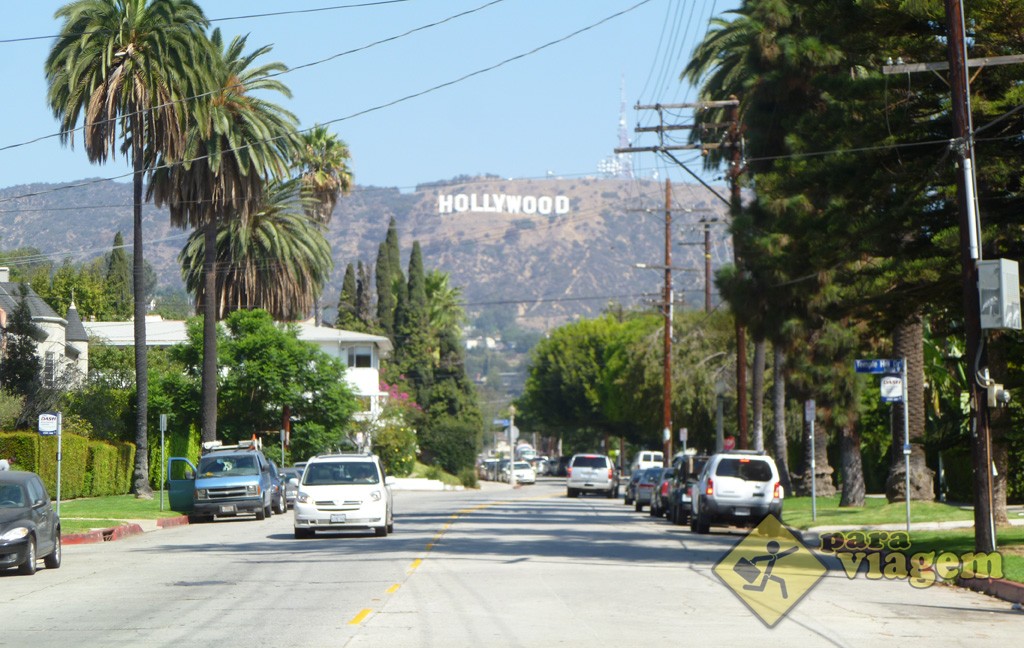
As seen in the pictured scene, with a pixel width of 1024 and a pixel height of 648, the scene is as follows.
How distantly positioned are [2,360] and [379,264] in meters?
48.7

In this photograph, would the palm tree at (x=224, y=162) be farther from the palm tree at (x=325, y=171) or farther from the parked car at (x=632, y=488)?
the palm tree at (x=325, y=171)

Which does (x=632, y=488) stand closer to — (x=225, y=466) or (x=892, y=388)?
(x=225, y=466)

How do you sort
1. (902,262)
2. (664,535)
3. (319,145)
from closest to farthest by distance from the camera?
(902,262), (664,535), (319,145)

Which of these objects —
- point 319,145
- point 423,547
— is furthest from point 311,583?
point 319,145

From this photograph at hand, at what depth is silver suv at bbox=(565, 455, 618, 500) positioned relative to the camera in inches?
2468

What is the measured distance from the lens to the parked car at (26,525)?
19781 millimetres

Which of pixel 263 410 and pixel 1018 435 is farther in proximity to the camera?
pixel 263 410

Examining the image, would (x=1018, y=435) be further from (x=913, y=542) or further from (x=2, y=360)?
(x=2, y=360)

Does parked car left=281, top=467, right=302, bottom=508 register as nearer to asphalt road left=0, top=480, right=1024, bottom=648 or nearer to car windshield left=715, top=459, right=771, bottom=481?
asphalt road left=0, top=480, right=1024, bottom=648

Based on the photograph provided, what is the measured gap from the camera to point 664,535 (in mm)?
30547

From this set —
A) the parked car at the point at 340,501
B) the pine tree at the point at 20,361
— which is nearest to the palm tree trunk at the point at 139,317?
the pine tree at the point at 20,361

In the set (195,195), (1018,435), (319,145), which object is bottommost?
(1018,435)

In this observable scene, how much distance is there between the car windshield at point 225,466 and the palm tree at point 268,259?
23888 millimetres

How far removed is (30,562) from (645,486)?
27690 mm
